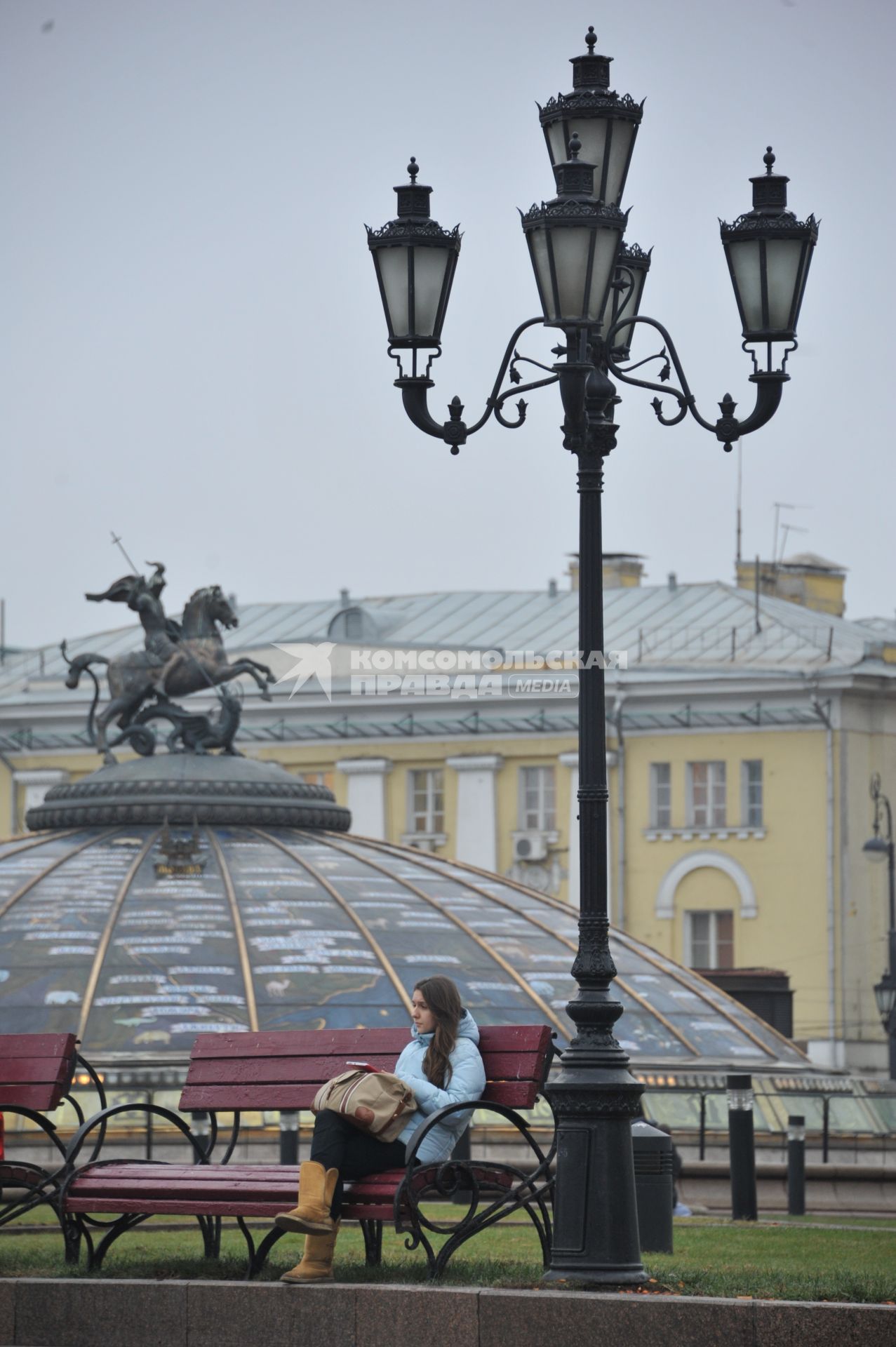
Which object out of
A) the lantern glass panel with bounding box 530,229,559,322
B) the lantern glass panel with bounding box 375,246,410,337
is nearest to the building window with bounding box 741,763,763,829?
the lantern glass panel with bounding box 375,246,410,337

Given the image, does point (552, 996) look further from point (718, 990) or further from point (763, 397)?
point (763, 397)

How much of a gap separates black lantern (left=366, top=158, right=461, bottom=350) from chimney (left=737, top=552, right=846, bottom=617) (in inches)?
1888

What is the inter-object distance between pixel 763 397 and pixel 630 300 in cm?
127

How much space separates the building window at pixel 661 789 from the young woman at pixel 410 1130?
136 feet

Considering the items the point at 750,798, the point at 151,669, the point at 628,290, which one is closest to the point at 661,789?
the point at 750,798

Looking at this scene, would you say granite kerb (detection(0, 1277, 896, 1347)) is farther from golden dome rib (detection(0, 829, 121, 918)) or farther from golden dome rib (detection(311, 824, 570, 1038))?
golden dome rib (detection(0, 829, 121, 918))

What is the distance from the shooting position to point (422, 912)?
23.7 m

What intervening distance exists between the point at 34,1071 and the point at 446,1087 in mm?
Result: 2089

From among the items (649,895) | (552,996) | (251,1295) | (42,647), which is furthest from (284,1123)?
(42,647)

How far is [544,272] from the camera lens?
11.4 meters

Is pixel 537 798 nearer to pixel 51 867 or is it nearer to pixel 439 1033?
pixel 51 867

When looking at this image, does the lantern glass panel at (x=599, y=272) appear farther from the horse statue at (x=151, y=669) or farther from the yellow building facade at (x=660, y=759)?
the yellow building facade at (x=660, y=759)

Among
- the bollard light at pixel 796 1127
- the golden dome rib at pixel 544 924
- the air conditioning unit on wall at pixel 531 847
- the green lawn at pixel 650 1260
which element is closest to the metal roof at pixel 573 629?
the air conditioning unit on wall at pixel 531 847

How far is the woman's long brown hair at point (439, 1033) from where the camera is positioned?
36.6 ft
